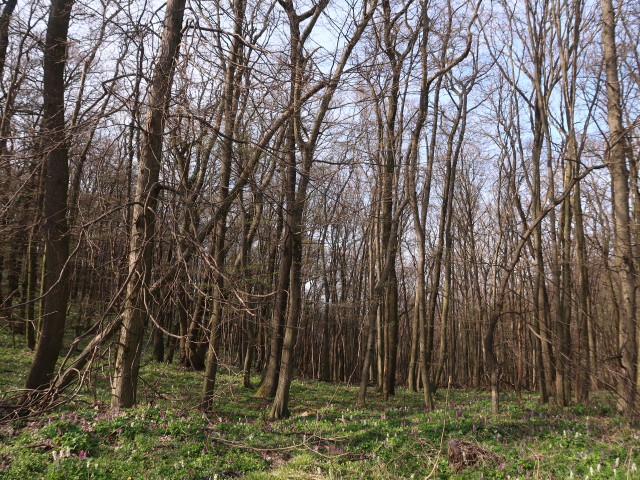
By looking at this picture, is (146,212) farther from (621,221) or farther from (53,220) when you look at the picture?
(621,221)

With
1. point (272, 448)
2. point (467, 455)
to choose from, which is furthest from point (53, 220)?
point (467, 455)

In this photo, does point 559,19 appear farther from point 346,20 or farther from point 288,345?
point 288,345

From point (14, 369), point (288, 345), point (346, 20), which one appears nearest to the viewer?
point (346, 20)

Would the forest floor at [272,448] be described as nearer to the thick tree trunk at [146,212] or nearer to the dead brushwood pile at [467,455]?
the dead brushwood pile at [467,455]

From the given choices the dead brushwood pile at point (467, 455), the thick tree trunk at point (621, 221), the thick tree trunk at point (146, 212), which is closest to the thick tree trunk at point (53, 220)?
the thick tree trunk at point (146, 212)

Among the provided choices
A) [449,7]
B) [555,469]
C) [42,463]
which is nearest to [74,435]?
[42,463]

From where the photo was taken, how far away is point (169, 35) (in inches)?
182

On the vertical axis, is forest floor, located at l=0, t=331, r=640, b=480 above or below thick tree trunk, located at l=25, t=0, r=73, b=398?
below

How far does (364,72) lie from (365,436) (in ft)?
19.9

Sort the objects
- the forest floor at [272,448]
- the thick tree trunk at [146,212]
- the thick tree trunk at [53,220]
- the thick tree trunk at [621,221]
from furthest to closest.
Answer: the thick tree trunk at [621,221] < the thick tree trunk at [53,220] < the forest floor at [272,448] < the thick tree trunk at [146,212]

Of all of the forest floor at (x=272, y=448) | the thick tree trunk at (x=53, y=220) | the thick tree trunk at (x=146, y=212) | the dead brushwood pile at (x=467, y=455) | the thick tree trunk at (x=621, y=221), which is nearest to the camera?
the thick tree trunk at (x=146, y=212)

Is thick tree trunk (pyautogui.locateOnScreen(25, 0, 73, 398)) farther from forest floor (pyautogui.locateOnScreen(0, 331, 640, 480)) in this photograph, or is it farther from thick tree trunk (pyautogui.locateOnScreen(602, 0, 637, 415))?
thick tree trunk (pyautogui.locateOnScreen(602, 0, 637, 415))

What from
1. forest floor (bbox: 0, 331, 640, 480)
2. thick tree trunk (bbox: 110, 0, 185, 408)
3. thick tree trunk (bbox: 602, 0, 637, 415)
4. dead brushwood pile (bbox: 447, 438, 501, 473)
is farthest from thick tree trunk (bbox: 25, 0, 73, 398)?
thick tree trunk (bbox: 602, 0, 637, 415)

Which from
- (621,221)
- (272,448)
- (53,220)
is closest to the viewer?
(272,448)
